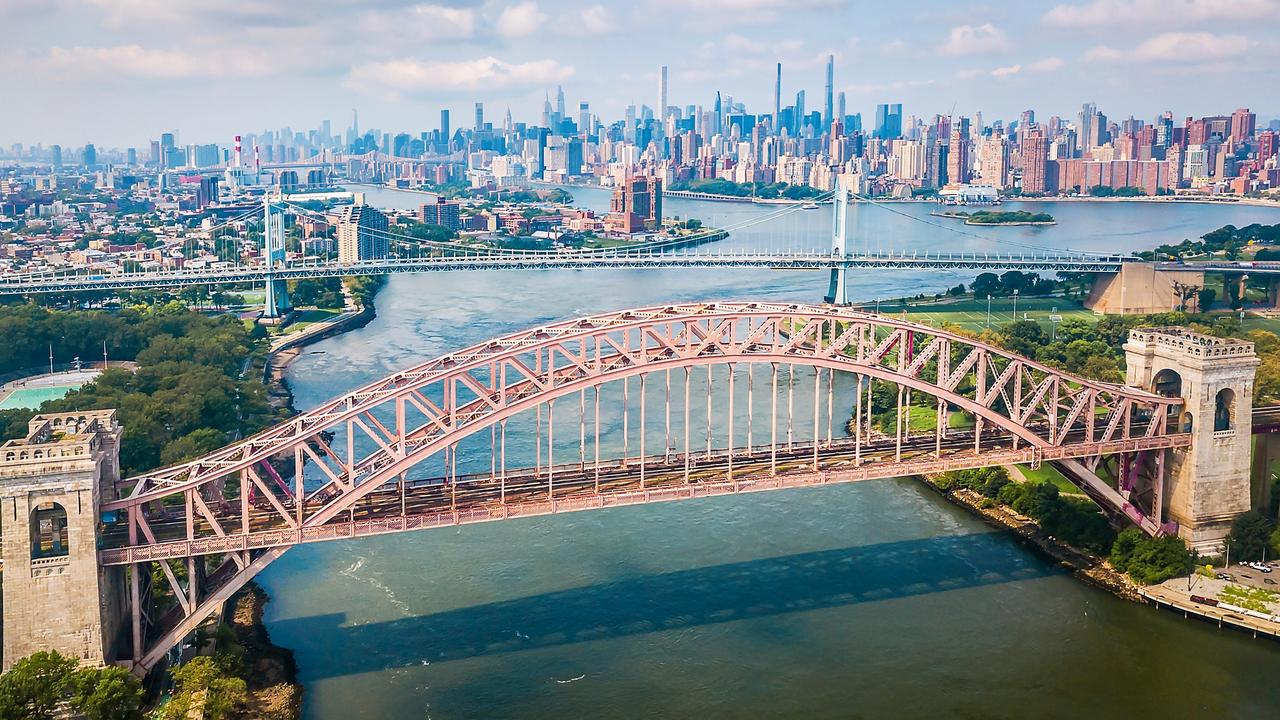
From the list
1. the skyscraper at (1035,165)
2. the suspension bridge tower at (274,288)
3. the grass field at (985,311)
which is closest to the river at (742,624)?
the grass field at (985,311)

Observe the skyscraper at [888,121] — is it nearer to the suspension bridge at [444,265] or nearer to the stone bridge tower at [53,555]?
the suspension bridge at [444,265]

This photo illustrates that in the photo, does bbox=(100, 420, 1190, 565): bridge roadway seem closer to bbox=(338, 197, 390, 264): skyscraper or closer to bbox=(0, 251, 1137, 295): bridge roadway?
bbox=(0, 251, 1137, 295): bridge roadway

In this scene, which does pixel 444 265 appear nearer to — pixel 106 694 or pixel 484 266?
pixel 484 266

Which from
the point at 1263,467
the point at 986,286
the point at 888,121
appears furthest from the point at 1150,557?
the point at 888,121

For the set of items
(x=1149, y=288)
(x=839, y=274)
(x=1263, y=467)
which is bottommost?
(x=1263, y=467)

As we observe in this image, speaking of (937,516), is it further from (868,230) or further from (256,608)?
(868,230)

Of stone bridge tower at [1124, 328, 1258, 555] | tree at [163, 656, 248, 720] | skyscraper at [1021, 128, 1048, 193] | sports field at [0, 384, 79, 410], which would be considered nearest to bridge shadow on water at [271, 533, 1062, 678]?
tree at [163, 656, 248, 720]

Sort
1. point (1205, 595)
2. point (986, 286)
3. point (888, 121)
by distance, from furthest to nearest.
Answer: point (888, 121), point (986, 286), point (1205, 595)
